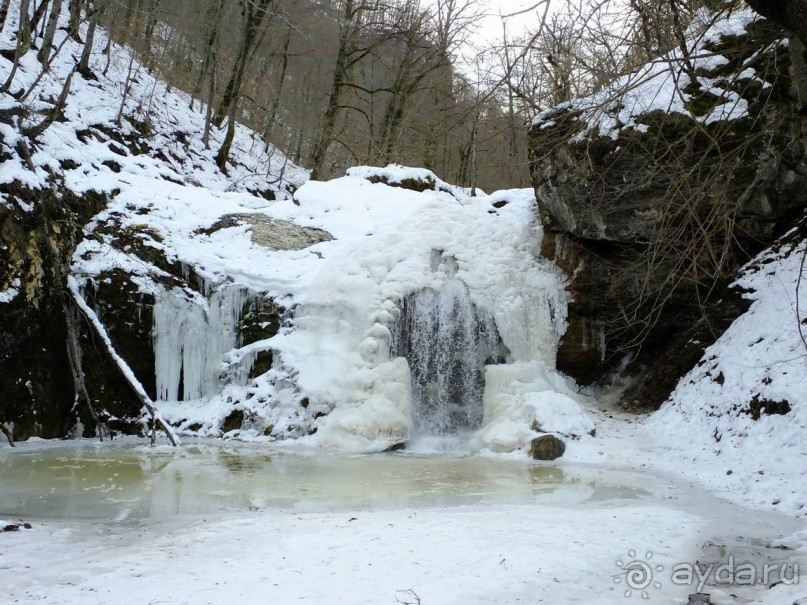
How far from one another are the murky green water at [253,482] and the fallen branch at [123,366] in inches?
10.8

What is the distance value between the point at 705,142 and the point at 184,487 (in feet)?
25.3

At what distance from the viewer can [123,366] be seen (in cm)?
850

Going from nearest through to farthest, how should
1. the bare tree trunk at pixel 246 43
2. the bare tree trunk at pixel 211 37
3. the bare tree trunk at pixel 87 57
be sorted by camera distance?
Answer: the bare tree trunk at pixel 87 57
the bare tree trunk at pixel 246 43
the bare tree trunk at pixel 211 37

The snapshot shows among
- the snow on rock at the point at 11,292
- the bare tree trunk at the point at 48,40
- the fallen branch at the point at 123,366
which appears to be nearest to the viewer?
the fallen branch at the point at 123,366

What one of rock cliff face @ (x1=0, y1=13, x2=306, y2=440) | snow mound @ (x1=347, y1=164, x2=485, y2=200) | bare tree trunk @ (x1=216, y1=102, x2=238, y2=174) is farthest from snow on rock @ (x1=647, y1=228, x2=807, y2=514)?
bare tree trunk @ (x1=216, y1=102, x2=238, y2=174)

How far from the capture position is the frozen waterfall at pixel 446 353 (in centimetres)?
999

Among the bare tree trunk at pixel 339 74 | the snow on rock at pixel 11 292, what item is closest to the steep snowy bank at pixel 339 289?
the snow on rock at pixel 11 292

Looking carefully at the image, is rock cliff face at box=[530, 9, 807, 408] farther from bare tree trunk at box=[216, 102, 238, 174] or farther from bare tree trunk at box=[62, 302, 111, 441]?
bare tree trunk at box=[216, 102, 238, 174]

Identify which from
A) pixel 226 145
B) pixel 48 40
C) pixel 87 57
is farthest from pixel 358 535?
pixel 87 57

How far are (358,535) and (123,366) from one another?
17.4 ft

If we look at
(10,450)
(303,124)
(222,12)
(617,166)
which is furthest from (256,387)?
(303,124)

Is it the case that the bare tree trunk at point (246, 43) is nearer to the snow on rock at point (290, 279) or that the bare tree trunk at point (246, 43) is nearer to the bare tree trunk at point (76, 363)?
the snow on rock at point (290, 279)

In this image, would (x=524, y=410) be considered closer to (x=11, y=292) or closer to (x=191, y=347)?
(x=191, y=347)

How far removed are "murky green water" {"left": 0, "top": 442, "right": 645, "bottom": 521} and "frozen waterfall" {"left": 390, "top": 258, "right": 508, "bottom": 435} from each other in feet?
4.74
